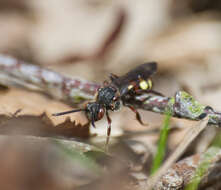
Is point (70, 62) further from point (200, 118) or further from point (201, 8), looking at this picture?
point (200, 118)

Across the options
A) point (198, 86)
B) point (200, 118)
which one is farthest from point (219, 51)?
point (200, 118)

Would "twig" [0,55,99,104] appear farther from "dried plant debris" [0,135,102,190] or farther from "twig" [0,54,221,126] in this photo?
"dried plant debris" [0,135,102,190]

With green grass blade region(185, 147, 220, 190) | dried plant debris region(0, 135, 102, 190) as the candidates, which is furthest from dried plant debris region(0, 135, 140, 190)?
green grass blade region(185, 147, 220, 190)

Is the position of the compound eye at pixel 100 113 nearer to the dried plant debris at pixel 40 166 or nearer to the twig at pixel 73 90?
the twig at pixel 73 90

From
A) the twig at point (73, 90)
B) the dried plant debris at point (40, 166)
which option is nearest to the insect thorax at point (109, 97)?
the twig at point (73, 90)

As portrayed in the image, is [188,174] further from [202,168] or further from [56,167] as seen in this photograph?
[56,167]
